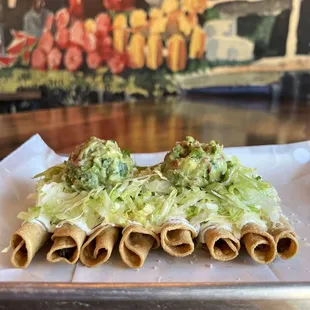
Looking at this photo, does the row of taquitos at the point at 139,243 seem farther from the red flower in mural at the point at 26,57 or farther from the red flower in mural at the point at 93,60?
the red flower in mural at the point at 26,57

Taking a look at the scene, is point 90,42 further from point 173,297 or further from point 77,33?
point 173,297

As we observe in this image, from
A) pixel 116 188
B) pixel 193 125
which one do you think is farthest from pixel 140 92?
pixel 116 188

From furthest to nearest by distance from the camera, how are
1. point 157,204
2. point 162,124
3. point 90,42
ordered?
1. point 90,42
2. point 162,124
3. point 157,204

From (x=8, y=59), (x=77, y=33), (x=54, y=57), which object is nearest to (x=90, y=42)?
(x=77, y=33)

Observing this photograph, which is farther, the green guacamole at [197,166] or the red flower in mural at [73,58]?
the red flower in mural at [73,58]

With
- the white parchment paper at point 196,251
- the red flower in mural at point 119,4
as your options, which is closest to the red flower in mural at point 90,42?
Answer: the red flower in mural at point 119,4

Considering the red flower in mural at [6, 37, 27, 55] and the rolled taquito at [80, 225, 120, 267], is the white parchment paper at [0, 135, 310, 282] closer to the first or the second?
the rolled taquito at [80, 225, 120, 267]
